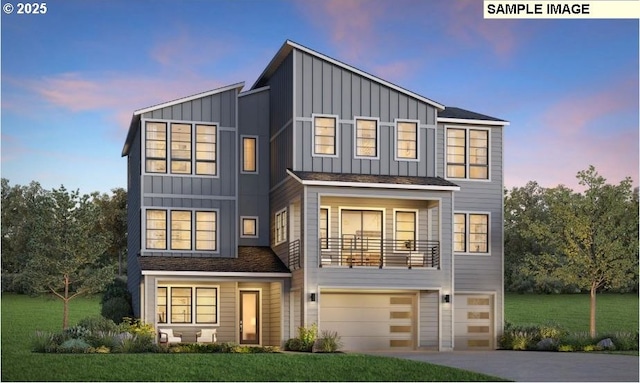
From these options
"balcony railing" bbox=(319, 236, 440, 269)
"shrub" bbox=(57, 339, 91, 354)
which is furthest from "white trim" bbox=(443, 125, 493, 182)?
"shrub" bbox=(57, 339, 91, 354)

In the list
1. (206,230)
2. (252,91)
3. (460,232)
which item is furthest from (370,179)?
(252,91)

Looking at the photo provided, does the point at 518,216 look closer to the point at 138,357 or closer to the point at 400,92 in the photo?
the point at 400,92

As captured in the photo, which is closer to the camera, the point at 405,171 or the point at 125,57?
the point at 405,171

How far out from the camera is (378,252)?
32.4 m

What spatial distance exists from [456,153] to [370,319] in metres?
6.50

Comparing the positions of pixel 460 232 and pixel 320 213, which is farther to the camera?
pixel 460 232

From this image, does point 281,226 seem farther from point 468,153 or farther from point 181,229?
point 468,153

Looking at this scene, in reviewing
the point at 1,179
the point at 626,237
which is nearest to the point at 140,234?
the point at 626,237

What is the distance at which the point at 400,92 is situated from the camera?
32875mm

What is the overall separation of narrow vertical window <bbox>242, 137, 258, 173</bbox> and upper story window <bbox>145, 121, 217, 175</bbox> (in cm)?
147

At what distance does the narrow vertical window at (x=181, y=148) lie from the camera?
33.3m

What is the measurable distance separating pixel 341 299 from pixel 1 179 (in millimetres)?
33341

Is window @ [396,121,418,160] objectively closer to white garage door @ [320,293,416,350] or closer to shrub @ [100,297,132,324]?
white garage door @ [320,293,416,350]

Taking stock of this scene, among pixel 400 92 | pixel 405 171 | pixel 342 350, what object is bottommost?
pixel 342 350
